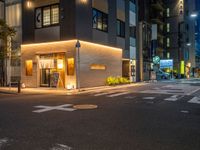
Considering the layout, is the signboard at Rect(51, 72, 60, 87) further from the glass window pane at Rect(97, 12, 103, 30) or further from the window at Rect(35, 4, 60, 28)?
the glass window pane at Rect(97, 12, 103, 30)

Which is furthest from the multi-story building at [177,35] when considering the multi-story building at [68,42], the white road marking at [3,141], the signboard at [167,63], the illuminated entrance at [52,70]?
the white road marking at [3,141]

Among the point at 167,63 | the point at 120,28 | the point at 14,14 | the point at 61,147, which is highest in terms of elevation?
the point at 14,14

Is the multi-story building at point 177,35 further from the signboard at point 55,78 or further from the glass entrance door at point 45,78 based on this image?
the signboard at point 55,78

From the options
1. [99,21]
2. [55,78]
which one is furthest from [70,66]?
[99,21]

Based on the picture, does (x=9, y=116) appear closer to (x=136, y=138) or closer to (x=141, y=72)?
(x=136, y=138)

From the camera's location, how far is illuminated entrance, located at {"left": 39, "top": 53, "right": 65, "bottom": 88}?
73.6 ft

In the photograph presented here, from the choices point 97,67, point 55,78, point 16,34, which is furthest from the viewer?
point 16,34

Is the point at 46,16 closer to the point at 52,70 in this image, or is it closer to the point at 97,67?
the point at 52,70

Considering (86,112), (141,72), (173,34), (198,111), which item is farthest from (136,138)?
(173,34)

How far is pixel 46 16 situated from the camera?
78.1 ft

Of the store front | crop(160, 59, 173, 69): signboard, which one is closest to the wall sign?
the store front

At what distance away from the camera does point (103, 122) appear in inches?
313

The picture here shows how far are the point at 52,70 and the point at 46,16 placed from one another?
5.48 meters

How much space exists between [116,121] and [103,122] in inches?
19.1
